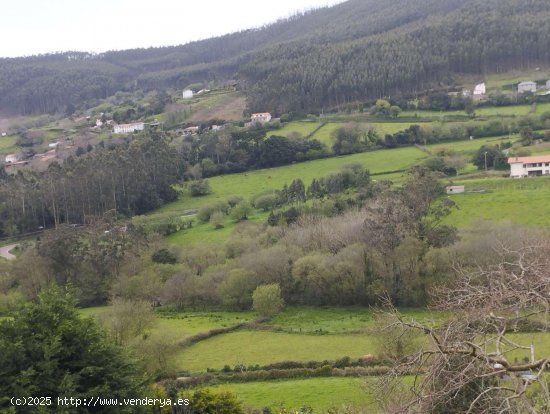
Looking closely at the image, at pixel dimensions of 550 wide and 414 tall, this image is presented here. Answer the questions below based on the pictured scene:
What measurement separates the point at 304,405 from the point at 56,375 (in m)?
9.73

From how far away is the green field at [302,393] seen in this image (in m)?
22.7

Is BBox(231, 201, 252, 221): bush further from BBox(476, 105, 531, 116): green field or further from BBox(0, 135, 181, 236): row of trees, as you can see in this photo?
BBox(476, 105, 531, 116): green field

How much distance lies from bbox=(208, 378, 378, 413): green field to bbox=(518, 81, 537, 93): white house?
7086 cm

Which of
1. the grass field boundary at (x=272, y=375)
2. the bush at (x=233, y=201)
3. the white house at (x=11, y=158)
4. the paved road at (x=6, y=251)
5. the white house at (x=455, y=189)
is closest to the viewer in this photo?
the grass field boundary at (x=272, y=375)

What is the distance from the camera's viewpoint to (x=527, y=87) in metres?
85.4

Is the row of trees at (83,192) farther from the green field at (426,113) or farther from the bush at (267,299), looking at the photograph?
the green field at (426,113)

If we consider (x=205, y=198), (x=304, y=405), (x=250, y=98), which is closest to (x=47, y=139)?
(x=250, y=98)

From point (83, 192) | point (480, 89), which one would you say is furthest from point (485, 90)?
point (83, 192)

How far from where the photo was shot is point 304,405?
22500 mm

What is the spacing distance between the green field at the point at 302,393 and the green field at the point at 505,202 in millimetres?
19809

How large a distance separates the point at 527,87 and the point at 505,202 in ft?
157

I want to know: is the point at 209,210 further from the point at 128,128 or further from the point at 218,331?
the point at 128,128

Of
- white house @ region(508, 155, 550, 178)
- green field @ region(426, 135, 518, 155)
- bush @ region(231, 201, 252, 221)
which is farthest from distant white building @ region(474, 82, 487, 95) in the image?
bush @ region(231, 201, 252, 221)

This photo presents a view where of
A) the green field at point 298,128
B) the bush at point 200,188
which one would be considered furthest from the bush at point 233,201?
the green field at point 298,128
